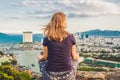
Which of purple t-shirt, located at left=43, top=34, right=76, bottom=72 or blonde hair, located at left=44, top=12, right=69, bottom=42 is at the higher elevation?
blonde hair, located at left=44, top=12, right=69, bottom=42

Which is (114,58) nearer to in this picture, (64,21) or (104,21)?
(104,21)

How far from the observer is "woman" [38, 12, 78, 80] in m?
1.60

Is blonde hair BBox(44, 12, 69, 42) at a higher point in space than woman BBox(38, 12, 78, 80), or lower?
higher

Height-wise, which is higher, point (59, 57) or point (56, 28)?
point (56, 28)

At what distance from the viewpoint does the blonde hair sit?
1580 millimetres

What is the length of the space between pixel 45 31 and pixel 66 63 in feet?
0.44

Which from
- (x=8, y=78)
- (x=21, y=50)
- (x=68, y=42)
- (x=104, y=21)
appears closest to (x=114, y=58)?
(x=104, y=21)

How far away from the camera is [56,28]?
1.58m

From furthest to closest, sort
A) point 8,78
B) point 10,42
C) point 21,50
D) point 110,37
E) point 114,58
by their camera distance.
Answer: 1. point 110,37
2. point 10,42
3. point 21,50
4. point 114,58
5. point 8,78

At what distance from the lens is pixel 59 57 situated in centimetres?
161

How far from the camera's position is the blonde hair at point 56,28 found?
1.58m

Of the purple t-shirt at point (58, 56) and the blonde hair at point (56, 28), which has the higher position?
the blonde hair at point (56, 28)

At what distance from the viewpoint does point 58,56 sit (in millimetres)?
1613

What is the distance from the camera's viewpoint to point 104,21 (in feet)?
47.6
